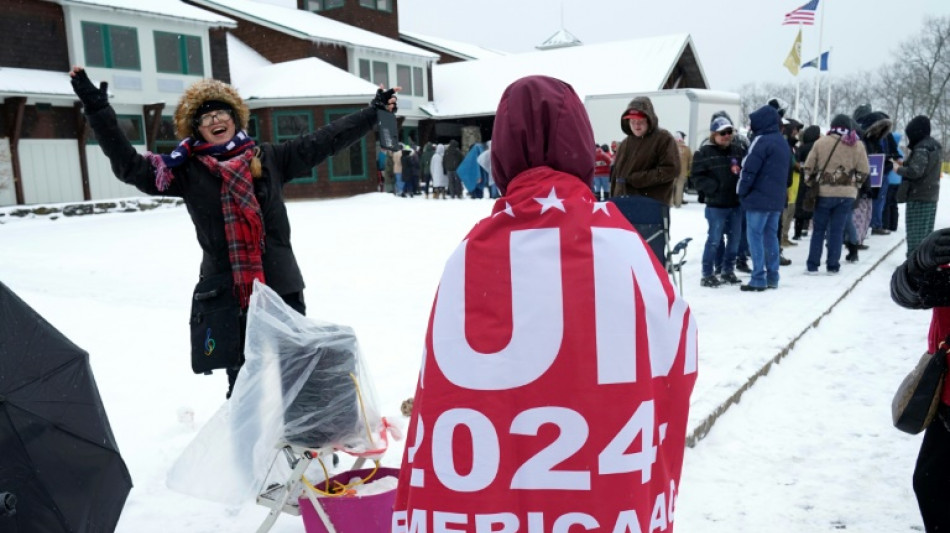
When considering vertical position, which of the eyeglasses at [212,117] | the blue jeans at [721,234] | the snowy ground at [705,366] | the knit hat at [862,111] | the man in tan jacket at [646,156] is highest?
the knit hat at [862,111]

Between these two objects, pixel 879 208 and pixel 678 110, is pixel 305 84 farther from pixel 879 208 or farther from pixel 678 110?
pixel 879 208

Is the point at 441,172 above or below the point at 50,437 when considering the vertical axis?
above

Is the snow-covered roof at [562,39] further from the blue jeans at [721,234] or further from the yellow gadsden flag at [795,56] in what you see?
the blue jeans at [721,234]

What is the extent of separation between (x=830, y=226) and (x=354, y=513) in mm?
7691

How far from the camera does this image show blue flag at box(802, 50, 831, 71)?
98.3 feet

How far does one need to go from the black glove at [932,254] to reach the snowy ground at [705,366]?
1460mm

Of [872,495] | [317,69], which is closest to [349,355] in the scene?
[872,495]

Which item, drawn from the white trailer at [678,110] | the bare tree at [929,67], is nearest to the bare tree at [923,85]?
the bare tree at [929,67]

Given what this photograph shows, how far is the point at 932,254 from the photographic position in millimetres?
2088

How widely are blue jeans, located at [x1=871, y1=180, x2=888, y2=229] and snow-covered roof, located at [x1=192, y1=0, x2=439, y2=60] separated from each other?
58.7 ft

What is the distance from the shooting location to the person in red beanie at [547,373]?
160 centimetres

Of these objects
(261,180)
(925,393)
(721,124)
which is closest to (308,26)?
(721,124)

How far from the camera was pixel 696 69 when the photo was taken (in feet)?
98.7

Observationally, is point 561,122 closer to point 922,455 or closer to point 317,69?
point 922,455
